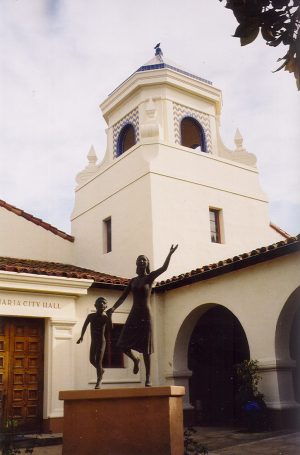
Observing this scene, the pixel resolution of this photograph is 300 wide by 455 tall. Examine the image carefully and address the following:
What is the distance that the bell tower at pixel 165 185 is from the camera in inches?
592

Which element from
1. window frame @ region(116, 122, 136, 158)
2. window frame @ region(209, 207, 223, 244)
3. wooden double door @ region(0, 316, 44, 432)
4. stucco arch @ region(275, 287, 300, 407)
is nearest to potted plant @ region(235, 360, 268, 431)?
stucco arch @ region(275, 287, 300, 407)

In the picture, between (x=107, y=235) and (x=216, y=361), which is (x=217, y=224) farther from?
(x=216, y=361)

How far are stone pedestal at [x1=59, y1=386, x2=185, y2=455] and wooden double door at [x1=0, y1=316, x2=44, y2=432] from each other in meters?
3.75

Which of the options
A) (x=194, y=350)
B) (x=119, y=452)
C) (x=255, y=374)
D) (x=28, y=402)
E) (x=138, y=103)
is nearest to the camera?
(x=119, y=452)

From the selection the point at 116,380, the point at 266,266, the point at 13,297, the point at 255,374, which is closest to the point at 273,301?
the point at 266,266

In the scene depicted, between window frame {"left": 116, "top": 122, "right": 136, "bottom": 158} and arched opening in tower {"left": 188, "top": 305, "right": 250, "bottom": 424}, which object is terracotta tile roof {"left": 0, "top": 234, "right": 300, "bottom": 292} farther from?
window frame {"left": 116, "top": 122, "right": 136, "bottom": 158}

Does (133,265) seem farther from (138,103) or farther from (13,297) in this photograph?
(138,103)

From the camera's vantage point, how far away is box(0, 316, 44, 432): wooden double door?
11.1 meters

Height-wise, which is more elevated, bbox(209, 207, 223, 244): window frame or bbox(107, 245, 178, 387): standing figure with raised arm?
bbox(209, 207, 223, 244): window frame

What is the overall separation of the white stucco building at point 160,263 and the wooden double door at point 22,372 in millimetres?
24

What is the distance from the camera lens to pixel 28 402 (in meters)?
11.4

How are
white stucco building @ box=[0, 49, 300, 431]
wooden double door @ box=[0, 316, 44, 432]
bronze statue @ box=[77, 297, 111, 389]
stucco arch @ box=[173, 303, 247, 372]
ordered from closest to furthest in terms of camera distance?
bronze statue @ box=[77, 297, 111, 389] → white stucco building @ box=[0, 49, 300, 431] → wooden double door @ box=[0, 316, 44, 432] → stucco arch @ box=[173, 303, 247, 372]

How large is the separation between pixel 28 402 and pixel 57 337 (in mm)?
1532

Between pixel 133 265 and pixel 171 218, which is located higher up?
pixel 171 218
